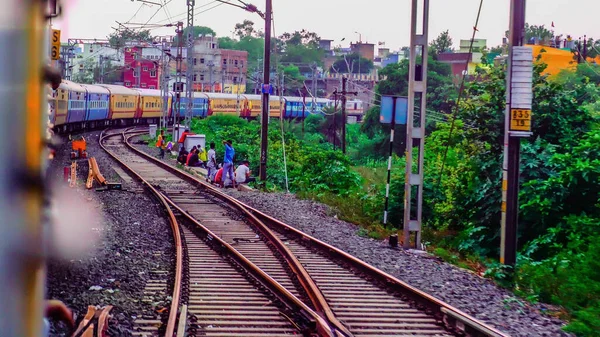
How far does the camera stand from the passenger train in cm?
3808

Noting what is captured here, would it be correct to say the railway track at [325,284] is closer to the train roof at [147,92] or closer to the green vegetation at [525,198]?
the green vegetation at [525,198]

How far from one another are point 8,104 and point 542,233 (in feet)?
38.2

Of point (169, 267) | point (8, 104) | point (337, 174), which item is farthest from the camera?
point (337, 174)

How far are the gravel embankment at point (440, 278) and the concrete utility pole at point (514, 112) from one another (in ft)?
2.37

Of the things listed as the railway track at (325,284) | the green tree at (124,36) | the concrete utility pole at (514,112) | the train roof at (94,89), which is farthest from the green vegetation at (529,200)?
the train roof at (94,89)

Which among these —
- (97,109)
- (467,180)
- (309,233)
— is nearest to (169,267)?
(309,233)

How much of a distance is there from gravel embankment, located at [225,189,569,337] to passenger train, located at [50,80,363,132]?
59.2ft

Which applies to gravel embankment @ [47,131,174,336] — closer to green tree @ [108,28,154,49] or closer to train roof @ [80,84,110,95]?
green tree @ [108,28,154,49]

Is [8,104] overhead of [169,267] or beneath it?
overhead

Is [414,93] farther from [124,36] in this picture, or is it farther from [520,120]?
[124,36]

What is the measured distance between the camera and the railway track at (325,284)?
6.93 meters

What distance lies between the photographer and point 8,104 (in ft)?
4.98

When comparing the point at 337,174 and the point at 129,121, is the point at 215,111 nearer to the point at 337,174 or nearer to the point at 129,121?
the point at 129,121

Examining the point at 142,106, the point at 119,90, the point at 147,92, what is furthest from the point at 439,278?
the point at 142,106
